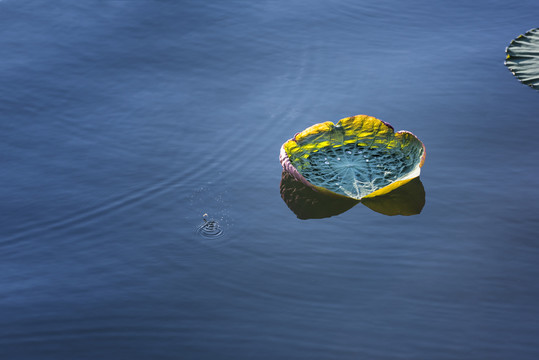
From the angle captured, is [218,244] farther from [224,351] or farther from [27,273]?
[27,273]

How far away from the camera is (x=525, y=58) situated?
3.02 meters

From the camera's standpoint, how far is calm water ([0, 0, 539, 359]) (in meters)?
1.83

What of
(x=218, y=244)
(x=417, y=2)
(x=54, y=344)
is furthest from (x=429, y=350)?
(x=417, y=2)

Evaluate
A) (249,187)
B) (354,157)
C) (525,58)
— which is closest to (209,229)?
(249,187)

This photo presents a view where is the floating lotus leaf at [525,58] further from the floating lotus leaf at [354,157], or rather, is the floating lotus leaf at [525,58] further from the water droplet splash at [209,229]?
the water droplet splash at [209,229]

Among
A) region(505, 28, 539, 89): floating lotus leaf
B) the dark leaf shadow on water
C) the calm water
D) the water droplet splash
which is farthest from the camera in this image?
region(505, 28, 539, 89): floating lotus leaf

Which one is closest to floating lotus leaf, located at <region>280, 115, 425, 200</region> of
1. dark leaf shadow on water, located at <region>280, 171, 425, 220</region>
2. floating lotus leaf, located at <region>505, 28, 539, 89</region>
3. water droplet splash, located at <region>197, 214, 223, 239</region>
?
→ dark leaf shadow on water, located at <region>280, 171, 425, 220</region>

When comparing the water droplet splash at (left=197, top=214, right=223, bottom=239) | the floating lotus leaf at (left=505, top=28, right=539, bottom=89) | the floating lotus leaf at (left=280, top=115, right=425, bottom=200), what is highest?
the floating lotus leaf at (left=505, top=28, right=539, bottom=89)

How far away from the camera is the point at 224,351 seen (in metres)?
1.76

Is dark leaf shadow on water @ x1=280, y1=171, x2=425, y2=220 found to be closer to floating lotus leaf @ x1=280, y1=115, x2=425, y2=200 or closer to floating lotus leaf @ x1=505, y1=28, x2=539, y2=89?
floating lotus leaf @ x1=280, y1=115, x2=425, y2=200

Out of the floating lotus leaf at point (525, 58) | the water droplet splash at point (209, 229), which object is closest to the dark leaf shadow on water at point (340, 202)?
the water droplet splash at point (209, 229)

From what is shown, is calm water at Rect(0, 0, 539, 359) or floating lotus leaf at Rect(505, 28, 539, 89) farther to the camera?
floating lotus leaf at Rect(505, 28, 539, 89)

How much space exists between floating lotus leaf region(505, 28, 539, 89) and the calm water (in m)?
0.06

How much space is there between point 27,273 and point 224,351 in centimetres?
75
